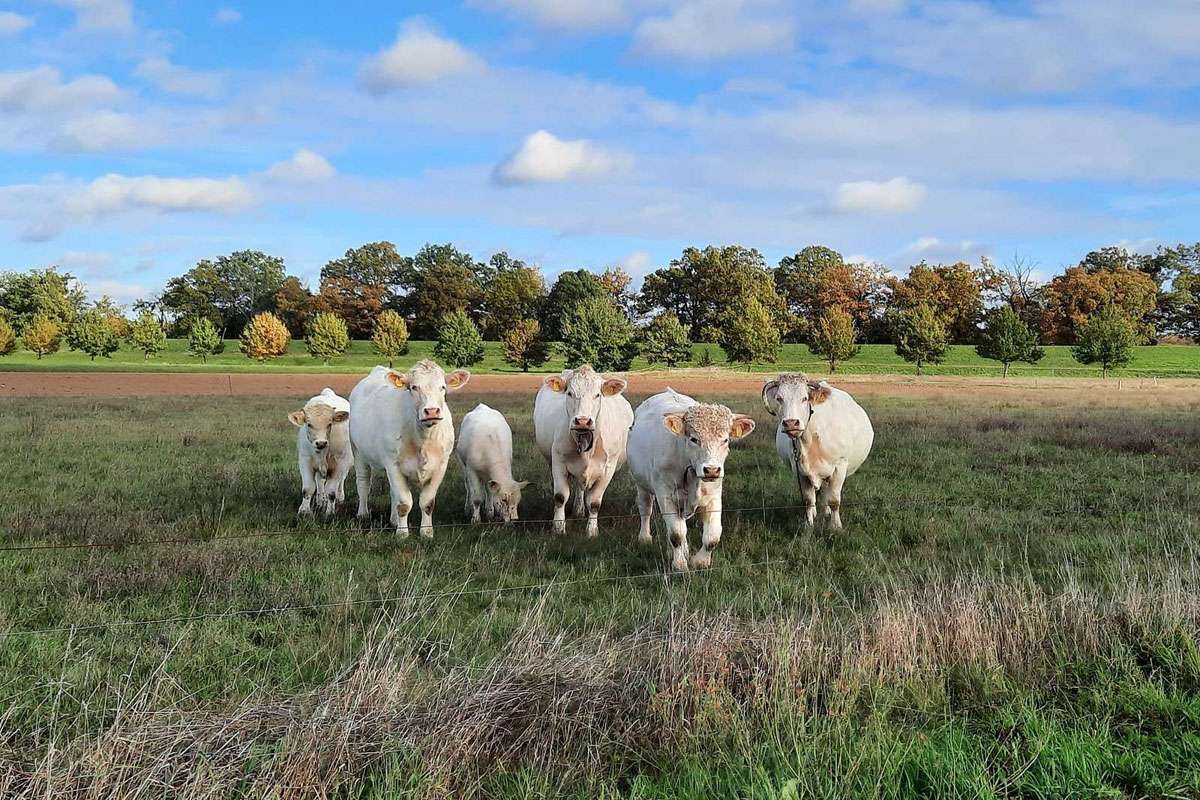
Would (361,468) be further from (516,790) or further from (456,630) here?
(516,790)

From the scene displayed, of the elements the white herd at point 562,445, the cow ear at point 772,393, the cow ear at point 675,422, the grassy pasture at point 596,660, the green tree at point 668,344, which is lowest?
the grassy pasture at point 596,660

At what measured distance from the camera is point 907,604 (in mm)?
5387

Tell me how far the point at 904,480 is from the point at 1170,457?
18.5 feet

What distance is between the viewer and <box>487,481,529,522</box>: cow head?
32.3 feet

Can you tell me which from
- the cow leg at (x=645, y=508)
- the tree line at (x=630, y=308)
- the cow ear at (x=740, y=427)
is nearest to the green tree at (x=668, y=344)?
the tree line at (x=630, y=308)

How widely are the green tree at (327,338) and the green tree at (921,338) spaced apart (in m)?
54.0

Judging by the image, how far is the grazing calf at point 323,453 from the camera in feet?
35.4

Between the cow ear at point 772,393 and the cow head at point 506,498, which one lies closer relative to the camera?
the cow ear at point 772,393

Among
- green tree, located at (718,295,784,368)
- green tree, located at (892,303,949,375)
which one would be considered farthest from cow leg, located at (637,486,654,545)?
green tree, located at (892,303,949,375)

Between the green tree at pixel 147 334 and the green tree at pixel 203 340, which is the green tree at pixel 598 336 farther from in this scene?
the green tree at pixel 147 334

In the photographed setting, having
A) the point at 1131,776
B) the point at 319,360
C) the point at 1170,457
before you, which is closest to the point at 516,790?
the point at 1131,776

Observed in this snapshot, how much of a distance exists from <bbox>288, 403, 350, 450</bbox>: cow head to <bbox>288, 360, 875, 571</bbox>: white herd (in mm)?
16

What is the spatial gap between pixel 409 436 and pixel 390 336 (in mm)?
72868

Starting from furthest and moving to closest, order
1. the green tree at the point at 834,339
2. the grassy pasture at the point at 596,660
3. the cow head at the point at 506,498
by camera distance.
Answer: the green tree at the point at 834,339 < the cow head at the point at 506,498 < the grassy pasture at the point at 596,660
